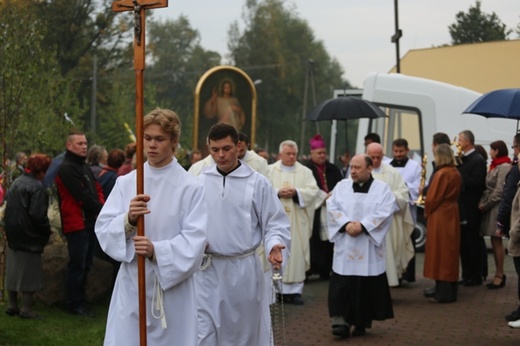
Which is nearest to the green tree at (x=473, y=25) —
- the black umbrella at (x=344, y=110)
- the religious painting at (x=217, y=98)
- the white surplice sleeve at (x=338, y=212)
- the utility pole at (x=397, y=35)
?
the utility pole at (x=397, y=35)

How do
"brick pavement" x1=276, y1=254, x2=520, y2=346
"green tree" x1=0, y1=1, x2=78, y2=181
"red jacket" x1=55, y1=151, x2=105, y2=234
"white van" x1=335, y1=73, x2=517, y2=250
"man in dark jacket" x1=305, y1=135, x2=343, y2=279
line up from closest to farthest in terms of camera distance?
"brick pavement" x1=276, y1=254, x2=520, y2=346 → "red jacket" x1=55, y1=151, x2=105, y2=234 → "green tree" x1=0, y1=1, x2=78, y2=181 → "man in dark jacket" x1=305, y1=135, x2=343, y2=279 → "white van" x1=335, y1=73, x2=517, y2=250

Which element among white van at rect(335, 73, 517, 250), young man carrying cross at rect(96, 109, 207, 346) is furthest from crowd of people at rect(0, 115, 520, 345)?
white van at rect(335, 73, 517, 250)

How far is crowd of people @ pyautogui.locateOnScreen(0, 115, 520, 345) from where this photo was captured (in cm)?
630

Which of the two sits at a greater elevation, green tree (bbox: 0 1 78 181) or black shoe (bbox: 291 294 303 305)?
green tree (bbox: 0 1 78 181)

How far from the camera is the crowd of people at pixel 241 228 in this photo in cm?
630

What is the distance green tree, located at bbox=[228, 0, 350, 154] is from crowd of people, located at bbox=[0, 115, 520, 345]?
187 ft

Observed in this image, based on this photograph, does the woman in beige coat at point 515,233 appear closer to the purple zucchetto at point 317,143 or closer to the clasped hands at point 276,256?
the clasped hands at point 276,256

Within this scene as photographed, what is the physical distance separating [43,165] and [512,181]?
4910 mm

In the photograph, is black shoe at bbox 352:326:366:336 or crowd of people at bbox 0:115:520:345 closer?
crowd of people at bbox 0:115:520:345

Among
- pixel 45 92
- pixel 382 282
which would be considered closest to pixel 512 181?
pixel 382 282

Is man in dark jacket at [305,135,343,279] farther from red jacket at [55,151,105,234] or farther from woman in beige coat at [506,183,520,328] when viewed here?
woman in beige coat at [506,183,520,328]

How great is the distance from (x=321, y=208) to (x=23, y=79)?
5.21 meters

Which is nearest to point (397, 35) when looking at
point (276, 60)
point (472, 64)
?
point (472, 64)

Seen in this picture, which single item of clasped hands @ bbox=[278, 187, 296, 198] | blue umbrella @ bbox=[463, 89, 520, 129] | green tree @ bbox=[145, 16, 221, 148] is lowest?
clasped hands @ bbox=[278, 187, 296, 198]
